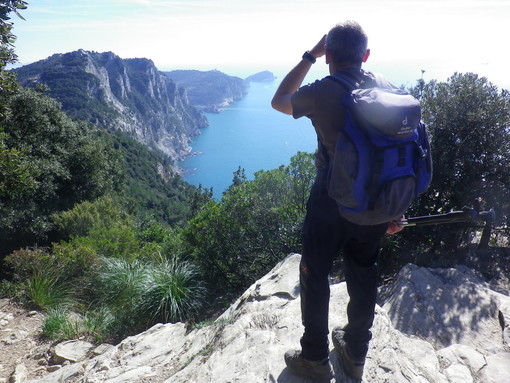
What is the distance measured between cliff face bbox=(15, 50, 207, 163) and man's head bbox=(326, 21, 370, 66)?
77310mm

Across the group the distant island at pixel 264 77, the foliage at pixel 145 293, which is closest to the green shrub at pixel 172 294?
the foliage at pixel 145 293

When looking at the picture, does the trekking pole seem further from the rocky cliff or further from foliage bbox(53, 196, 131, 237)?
foliage bbox(53, 196, 131, 237)

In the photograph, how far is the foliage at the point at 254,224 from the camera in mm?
5992

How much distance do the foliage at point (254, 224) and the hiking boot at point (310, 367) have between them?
3.46 metres

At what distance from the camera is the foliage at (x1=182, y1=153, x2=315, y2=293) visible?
599 centimetres

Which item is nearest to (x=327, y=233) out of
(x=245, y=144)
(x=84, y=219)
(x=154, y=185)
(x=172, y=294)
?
(x=172, y=294)

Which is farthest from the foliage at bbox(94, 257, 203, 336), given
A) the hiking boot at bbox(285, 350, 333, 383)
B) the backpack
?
the backpack

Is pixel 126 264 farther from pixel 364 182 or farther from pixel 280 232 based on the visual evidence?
pixel 364 182

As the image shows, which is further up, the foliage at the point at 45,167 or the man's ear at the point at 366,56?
the man's ear at the point at 366,56

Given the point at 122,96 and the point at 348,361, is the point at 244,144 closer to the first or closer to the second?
the point at 122,96

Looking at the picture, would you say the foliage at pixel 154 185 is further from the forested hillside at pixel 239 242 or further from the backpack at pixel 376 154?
the backpack at pixel 376 154

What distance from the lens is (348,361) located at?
8.50ft

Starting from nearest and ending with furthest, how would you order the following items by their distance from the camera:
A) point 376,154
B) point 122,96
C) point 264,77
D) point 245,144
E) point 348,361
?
1. point 376,154
2. point 348,361
3. point 245,144
4. point 122,96
5. point 264,77

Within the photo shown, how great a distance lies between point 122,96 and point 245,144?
48156 mm
